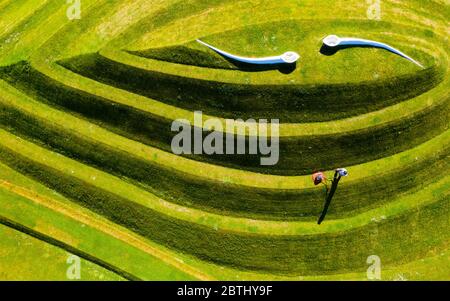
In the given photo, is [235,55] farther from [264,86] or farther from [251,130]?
[251,130]

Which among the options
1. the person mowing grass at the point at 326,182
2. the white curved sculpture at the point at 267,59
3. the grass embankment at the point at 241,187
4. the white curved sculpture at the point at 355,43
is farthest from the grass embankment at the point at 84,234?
the white curved sculpture at the point at 355,43

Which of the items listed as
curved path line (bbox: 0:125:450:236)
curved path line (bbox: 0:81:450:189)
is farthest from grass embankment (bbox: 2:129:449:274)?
curved path line (bbox: 0:81:450:189)

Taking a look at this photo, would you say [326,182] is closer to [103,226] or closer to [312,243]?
[312,243]

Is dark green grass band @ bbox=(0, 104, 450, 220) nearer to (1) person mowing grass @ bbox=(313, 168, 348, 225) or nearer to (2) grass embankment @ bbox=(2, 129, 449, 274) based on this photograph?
(1) person mowing grass @ bbox=(313, 168, 348, 225)

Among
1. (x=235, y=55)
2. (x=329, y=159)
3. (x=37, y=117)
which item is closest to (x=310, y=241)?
(x=329, y=159)

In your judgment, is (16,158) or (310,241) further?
(16,158)

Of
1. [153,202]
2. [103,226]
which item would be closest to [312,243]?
[153,202]
